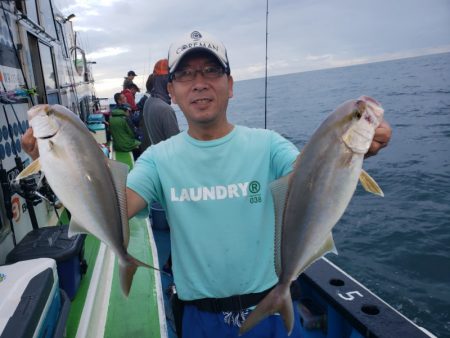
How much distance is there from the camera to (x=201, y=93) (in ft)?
6.74

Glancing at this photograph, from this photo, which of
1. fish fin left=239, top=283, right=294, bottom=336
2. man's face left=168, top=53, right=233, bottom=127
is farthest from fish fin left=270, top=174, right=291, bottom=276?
man's face left=168, top=53, right=233, bottom=127

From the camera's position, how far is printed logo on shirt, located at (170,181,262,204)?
80.8 inches

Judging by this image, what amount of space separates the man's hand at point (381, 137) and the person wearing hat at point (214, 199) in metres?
0.49

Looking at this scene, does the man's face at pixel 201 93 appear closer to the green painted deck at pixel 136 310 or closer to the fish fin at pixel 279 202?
the fish fin at pixel 279 202

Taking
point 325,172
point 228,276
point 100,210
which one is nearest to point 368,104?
point 325,172

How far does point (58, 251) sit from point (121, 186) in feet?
6.12

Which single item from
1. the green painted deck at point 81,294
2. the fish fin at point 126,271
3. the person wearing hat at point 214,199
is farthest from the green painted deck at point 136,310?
the fish fin at point 126,271

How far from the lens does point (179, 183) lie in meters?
2.11

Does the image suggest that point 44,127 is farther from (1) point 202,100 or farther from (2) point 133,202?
(1) point 202,100

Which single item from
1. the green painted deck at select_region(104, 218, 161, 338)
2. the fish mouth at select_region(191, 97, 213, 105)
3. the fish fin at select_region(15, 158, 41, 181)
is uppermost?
the fish mouth at select_region(191, 97, 213, 105)

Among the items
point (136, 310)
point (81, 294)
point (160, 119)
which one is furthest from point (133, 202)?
point (160, 119)

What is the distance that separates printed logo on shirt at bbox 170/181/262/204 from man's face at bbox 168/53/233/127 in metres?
0.40

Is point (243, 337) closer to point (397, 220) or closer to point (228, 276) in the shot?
point (228, 276)

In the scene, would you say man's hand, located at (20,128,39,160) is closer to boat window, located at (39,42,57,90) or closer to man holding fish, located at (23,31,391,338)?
man holding fish, located at (23,31,391,338)
